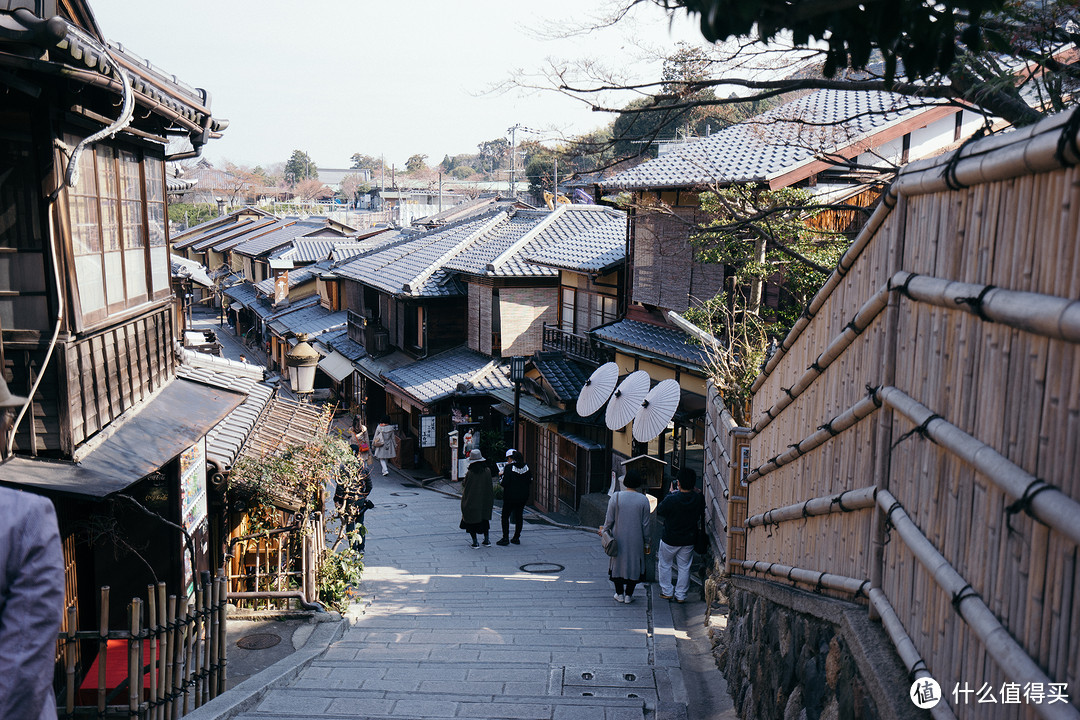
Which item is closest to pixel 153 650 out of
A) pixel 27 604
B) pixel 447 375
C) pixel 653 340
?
pixel 27 604

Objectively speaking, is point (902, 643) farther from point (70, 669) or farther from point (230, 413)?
point (230, 413)

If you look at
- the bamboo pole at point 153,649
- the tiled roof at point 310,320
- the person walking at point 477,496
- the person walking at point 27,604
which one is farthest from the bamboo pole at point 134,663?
the tiled roof at point 310,320

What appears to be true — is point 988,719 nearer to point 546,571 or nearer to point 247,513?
point 247,513

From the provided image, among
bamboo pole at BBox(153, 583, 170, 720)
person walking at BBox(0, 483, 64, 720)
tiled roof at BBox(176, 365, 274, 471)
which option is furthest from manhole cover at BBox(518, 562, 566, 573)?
person walking at BBox(0, 483, 64, 720)

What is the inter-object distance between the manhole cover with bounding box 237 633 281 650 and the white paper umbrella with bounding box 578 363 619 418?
850cm

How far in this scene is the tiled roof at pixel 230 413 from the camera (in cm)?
970

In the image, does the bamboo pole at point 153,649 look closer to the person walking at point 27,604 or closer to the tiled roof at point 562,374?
the person walking at point 27,604

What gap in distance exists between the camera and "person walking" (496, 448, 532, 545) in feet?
50.1

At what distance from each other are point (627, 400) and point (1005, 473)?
12141 mm

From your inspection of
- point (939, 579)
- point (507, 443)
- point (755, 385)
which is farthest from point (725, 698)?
point (507, 443)

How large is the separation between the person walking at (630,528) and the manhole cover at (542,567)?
321cm

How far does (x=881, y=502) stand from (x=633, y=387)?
10889 millimetres

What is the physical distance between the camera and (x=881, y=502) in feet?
14.1

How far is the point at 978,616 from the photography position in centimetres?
305
